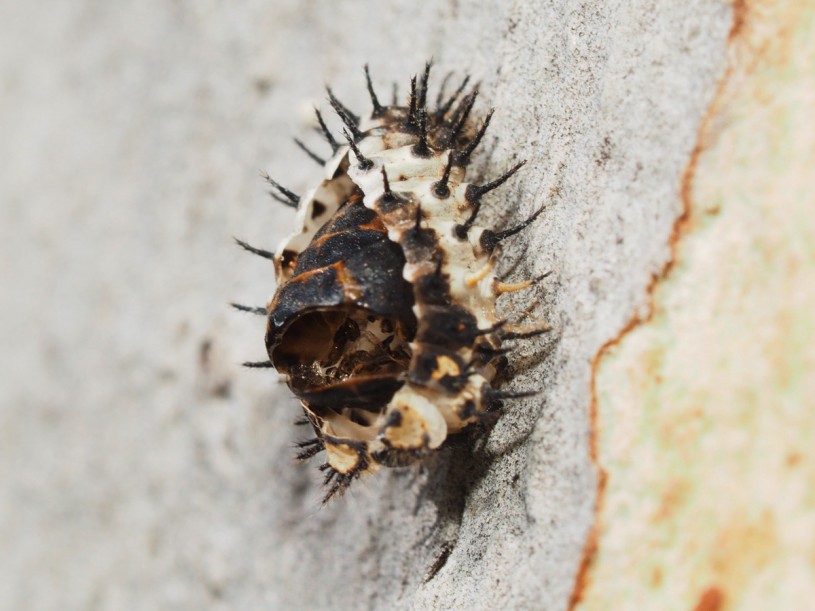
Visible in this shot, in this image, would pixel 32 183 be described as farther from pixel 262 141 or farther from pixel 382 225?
pixel 382 225

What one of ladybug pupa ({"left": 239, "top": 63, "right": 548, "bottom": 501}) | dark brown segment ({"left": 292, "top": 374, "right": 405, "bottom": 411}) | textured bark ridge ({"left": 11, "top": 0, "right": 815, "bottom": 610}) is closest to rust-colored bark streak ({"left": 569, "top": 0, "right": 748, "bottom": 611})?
textured bark ridge ({"left": 11, "top": 0, "right": 815, "bottom": 610})

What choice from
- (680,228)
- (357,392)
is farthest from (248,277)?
(680,228)

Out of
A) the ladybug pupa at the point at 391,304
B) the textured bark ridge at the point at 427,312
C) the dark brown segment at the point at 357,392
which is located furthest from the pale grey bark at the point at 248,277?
the dark brown segment at the point at 357,392

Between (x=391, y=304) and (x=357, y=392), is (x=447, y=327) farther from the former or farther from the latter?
(x=357, y=392)

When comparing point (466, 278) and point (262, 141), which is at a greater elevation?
point (262, 141)

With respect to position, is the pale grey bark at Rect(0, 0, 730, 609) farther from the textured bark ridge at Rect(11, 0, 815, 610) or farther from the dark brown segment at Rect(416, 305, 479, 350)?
the dark brown segment at Rect(416, 305, 479, 350)

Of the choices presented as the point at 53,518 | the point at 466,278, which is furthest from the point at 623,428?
the point at 53,518

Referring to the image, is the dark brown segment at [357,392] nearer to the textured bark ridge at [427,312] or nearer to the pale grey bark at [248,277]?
the textured bark ridge at [427,312]
